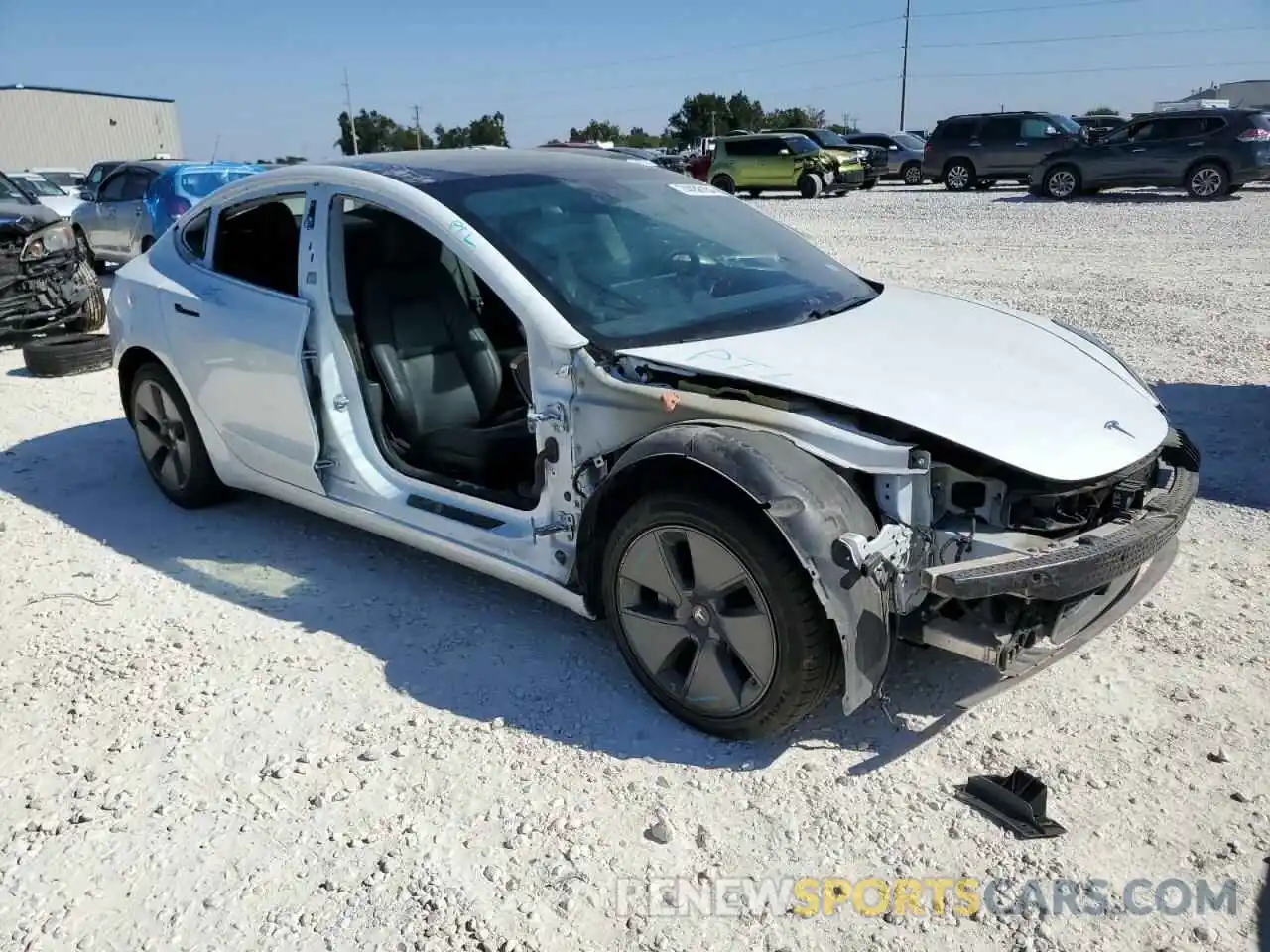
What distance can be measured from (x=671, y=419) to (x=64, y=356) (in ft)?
22.1

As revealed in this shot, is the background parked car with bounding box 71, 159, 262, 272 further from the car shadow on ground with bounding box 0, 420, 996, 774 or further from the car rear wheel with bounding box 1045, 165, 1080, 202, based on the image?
the car rear wheel with bounding box 1045, 165, 1080, 202

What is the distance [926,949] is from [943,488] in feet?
3.82

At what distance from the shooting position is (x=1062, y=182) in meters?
19.6

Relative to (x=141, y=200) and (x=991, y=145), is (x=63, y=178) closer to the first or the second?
(x=141, y=200)

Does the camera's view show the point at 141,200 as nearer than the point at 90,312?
No

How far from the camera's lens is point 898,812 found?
275cm

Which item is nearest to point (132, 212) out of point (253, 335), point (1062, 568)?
point (253, 335)

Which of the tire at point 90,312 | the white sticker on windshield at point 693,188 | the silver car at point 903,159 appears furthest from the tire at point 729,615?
the silver car at point 903,159

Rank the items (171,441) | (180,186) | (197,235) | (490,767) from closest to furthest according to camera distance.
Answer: (490,767), (197,235), (171,441), (180,186)

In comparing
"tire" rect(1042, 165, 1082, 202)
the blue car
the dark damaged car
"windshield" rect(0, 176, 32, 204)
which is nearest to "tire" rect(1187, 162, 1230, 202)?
"tire" rect(1042, 165, 1082, 202)

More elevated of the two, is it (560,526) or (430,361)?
(430,361)

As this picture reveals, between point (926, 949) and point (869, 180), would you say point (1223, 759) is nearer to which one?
point (926, 949)

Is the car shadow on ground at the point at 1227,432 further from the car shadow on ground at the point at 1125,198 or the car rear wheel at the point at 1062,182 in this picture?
the car rear wheel at the point at 1062,182

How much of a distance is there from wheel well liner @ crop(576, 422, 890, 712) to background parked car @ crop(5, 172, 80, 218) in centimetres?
1314
